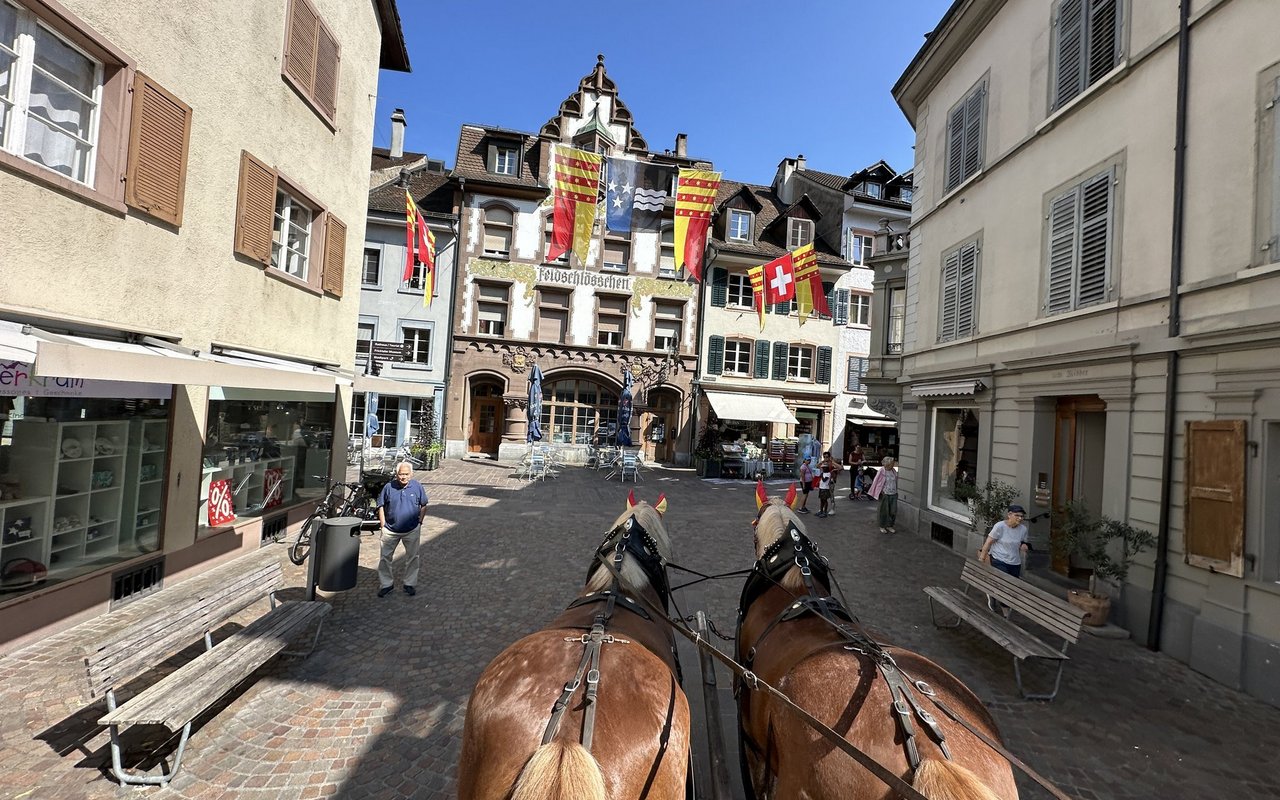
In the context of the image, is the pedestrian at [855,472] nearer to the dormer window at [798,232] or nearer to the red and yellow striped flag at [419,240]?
the dormer window at [798,232]

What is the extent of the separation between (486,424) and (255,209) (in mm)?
15178

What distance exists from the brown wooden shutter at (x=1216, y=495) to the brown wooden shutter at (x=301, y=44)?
500 inches

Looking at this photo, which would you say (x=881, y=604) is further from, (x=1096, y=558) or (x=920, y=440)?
(x=920, y=440)

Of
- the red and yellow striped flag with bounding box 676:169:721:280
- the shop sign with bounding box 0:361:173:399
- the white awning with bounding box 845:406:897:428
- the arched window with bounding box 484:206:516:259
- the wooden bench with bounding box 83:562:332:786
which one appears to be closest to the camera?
the wooden bench with bounding box 83:562:332:786

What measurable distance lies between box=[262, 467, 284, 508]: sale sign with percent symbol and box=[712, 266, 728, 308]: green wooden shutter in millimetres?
17669

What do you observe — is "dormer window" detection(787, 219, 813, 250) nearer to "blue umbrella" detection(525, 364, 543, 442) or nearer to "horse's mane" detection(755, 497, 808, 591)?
"blue umbrella" detection(525, 364, 543, 442)

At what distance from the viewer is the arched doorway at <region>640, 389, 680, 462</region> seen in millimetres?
22766

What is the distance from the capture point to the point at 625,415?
65.0ft

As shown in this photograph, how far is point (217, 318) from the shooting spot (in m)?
6.71

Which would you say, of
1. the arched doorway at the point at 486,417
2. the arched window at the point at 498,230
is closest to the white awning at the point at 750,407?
the arched doorway at the point at 486,417

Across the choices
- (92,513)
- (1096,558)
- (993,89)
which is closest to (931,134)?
(993,89)

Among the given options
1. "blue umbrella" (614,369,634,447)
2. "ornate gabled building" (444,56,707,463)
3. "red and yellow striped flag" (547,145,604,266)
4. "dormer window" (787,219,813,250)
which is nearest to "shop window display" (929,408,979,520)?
"red and yellow striped flag" (547,145,604,266)

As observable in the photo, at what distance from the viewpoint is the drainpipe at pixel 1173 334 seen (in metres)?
5.91

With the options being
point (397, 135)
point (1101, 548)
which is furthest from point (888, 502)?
point (397, 135)
